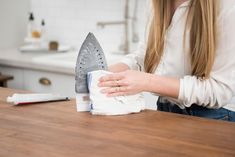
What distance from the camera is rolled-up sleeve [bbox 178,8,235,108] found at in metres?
1.19

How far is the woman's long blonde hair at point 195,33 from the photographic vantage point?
3.94 ft

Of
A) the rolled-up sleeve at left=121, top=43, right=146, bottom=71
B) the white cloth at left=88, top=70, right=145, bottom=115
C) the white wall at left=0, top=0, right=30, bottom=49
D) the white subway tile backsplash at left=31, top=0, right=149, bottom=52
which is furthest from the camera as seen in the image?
the white wall at left=0, top=0, right=30, bottom=49

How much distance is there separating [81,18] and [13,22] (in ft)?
1.90

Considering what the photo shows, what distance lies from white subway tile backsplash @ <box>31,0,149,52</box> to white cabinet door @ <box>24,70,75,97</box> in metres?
0.55

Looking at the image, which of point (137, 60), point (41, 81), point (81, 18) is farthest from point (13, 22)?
point (137, 60)

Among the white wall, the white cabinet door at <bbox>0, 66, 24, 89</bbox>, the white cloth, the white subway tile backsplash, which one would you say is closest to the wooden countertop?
the white cloth

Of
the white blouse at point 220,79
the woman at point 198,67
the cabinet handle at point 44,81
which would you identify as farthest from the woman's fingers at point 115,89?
the cabinet handle at point 44,81

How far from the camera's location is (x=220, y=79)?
3.93 feet

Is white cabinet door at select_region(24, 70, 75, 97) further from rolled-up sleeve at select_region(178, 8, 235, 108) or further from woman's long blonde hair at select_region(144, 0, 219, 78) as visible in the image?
rolled-up sleeve at select_region(178, 8, 235, 108)

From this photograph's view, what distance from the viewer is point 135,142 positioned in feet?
3.15

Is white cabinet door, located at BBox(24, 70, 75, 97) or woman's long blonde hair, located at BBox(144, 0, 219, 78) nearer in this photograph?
woman's long blonde hair, located at BBox(144, 0, 219, 78)

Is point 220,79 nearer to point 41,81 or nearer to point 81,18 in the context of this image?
point 41,81

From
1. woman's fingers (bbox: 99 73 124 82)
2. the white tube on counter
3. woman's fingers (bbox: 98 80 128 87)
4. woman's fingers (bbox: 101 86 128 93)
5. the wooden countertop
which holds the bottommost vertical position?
the wooden countertop

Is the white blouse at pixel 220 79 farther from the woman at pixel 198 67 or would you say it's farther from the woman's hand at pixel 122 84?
the woman's hand at pixel 122 84
